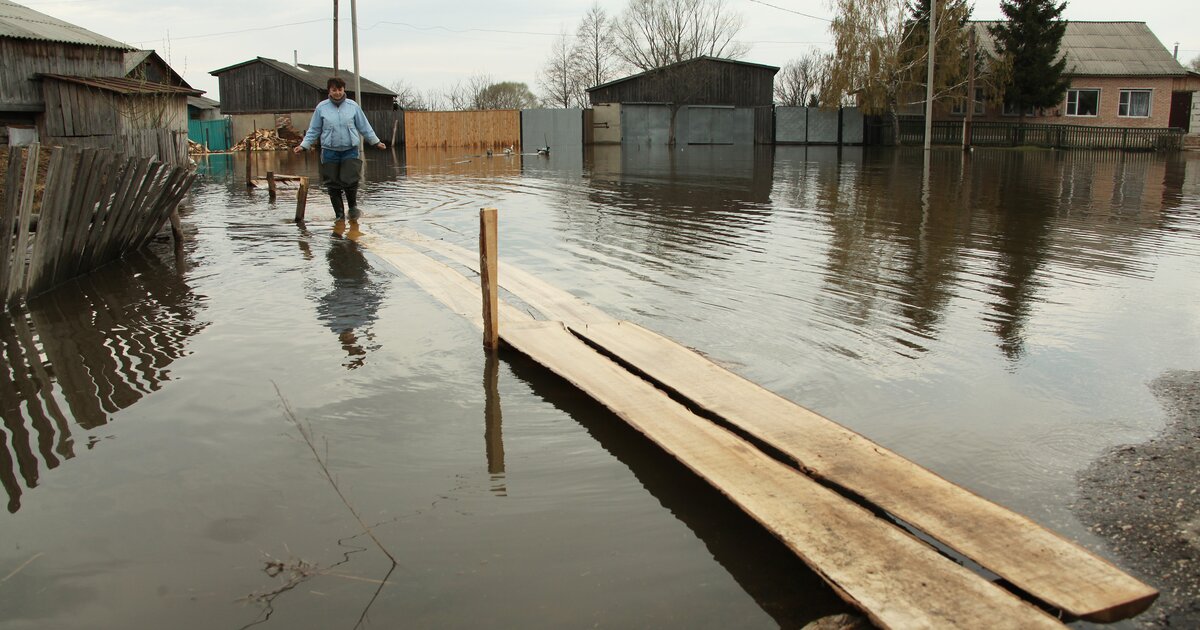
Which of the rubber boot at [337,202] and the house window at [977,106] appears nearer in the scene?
the rubber boot at [337,202]

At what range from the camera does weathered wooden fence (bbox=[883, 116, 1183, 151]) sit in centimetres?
3878

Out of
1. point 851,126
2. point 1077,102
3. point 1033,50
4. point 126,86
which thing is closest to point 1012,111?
point 1077,102

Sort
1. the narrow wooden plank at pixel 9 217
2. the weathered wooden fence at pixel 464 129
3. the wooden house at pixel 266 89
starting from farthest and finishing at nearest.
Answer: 1. the wooden house at pixel 266 89
2. the weathered wooden fence at pixel 464 129
3. the narrow wooden plank at pixel 9 217

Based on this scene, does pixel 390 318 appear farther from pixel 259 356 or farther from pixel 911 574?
pixel 911 574

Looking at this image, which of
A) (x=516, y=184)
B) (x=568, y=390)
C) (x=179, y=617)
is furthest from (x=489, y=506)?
(x=516, y=184)

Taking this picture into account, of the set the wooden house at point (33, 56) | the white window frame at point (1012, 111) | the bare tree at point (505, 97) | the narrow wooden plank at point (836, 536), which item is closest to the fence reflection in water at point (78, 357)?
the narrow wooden plank at point (836, 536)

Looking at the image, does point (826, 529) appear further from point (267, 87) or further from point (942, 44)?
point (267, 87)

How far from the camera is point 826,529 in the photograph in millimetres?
3416

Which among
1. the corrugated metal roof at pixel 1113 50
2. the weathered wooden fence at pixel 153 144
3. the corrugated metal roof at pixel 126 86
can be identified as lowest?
the weathered wooden fence at pixel 153 144

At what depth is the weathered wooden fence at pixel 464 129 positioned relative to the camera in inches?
1908

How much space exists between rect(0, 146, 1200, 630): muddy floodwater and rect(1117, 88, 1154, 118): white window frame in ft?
131

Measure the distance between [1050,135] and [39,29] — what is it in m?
38.7

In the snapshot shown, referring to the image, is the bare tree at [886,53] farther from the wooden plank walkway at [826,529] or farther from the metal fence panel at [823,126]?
the wooden plank walkway at [826,529]

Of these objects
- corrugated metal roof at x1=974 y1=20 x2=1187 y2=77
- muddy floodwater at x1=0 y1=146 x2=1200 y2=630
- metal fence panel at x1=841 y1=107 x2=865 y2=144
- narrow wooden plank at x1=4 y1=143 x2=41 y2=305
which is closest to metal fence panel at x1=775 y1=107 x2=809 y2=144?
metal fence panel at x1=841 y1=107 x2=865 y2=144
